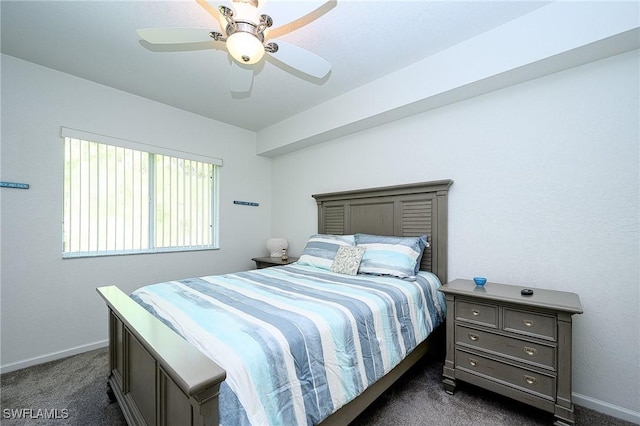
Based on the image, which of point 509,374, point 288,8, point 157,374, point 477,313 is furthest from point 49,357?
point 509,374

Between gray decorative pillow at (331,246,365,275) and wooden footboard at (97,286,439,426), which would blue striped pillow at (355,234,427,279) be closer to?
gray decorative pillow at (331,246,365,275)

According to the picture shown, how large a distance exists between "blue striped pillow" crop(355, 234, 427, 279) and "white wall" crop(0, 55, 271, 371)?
2462 millimetres

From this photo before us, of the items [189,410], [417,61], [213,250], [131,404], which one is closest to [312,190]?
[213,250]

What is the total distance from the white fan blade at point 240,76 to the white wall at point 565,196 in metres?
1.71

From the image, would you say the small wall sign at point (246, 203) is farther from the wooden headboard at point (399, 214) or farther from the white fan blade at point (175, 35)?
the white fan blade at point (175, 35)

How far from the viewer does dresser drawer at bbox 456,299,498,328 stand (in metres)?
1.85

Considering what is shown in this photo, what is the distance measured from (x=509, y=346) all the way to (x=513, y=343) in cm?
3

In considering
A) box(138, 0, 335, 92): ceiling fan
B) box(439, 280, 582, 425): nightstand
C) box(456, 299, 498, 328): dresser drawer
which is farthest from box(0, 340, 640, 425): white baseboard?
box(138, 0, 335, 92): ceiling fan

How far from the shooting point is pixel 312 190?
3.83 m

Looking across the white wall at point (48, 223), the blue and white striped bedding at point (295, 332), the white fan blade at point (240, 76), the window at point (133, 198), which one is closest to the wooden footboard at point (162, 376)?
the blue and white striped bedding at point (295, 332)

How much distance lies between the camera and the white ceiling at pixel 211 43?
6.04 ft

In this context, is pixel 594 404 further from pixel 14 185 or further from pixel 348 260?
pixel 14 185

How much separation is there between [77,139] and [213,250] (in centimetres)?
188

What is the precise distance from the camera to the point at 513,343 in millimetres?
1770
